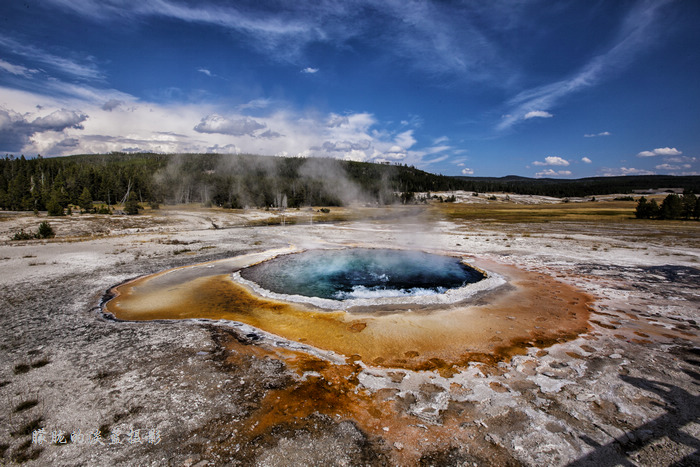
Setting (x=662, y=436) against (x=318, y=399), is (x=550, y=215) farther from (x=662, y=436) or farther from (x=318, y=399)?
(x=318, y=399)

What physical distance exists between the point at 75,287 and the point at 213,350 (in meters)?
7.35

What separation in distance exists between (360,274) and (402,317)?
190 inches

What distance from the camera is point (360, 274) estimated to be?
38.9 feet

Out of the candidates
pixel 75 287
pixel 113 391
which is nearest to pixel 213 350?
pixel 113 391

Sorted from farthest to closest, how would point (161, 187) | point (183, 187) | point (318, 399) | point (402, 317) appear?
point (183, 187) → point (161, 187) → point (402, 317) → point (318, 399)

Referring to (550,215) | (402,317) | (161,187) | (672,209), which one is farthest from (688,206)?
(161,187)

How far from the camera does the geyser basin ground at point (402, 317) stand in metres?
5.53

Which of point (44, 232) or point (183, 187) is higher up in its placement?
point (183, 187)

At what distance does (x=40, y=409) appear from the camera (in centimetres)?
371

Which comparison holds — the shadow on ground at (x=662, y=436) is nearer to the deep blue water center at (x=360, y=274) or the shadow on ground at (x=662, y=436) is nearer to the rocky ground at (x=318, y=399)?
the rocky ground at (x=318, y=399)

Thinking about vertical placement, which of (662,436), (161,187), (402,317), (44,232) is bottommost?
(402,317)

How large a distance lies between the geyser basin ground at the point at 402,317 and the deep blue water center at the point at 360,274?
1263 mm

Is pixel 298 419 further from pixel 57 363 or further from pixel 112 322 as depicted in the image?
pixel 112 322

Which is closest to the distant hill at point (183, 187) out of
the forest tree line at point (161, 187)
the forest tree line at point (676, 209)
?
the forest tree line at point (161, 187)
